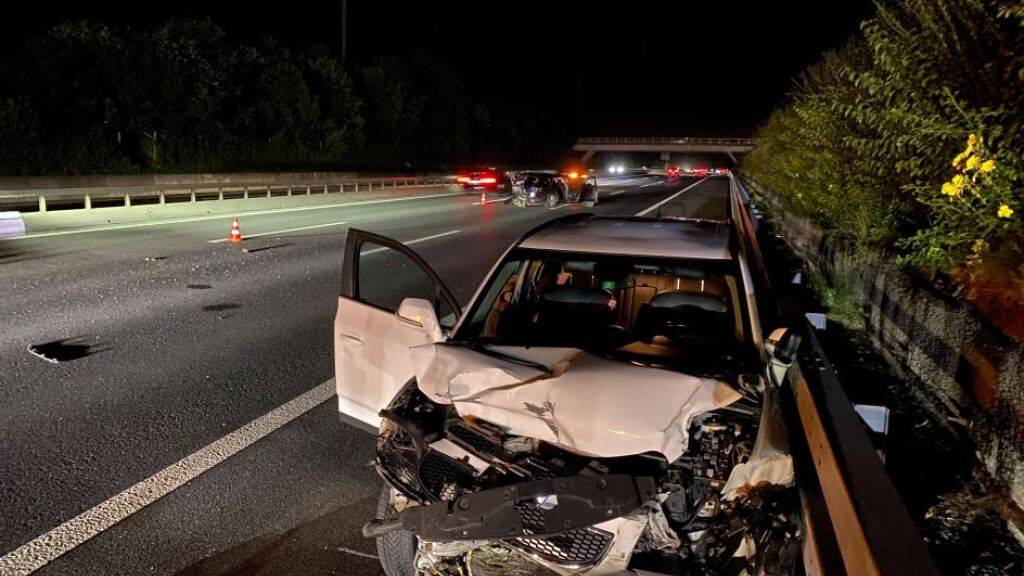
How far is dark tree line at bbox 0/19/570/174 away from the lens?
39219mm

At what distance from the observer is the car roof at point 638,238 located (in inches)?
168

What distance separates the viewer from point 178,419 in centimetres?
537

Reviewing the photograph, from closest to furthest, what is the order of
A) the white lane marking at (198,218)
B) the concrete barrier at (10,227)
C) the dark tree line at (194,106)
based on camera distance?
the concrete barrier at (10,227) → the white lane marking at (198,218) → the dark tree line at (194,106)

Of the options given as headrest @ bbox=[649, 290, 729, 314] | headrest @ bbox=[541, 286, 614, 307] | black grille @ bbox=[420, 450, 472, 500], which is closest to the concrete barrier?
headrest @ bbox=[541, 286, 614, 307]

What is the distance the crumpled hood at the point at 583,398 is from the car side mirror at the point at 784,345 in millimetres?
526

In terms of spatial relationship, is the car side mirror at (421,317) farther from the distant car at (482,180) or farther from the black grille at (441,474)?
the distant car at (482,180)

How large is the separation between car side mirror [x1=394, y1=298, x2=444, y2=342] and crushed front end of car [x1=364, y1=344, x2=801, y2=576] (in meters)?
0.66

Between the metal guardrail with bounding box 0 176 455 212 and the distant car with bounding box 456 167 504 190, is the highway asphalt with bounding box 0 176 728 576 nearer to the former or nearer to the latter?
the metal guardrail with bounding box 0 176 455 212

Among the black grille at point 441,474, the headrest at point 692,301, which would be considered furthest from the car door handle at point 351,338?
the headrest at point 692,301

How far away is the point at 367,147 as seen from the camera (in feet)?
217

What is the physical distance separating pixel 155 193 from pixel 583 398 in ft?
94.2

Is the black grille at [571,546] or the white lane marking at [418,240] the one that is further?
the white lane marking at [418,240]

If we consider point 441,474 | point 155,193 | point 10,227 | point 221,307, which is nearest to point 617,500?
point 441,474

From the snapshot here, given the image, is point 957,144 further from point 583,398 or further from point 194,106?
point 194,106
